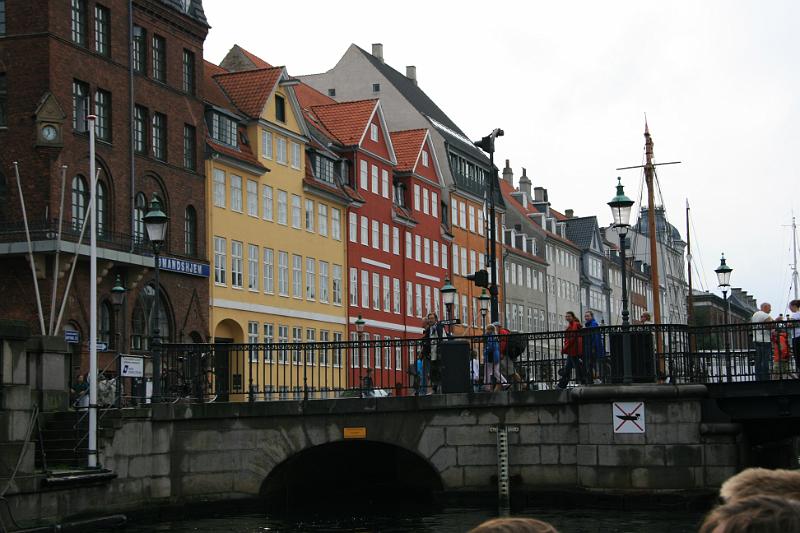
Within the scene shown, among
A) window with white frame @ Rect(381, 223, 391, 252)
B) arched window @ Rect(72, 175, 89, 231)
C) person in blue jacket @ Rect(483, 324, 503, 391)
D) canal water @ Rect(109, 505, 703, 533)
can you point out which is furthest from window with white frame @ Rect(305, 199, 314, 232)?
canal water @ Rect(109, 505, 703, 533)

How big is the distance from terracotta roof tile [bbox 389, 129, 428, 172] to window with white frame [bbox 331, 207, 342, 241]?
10176 mm

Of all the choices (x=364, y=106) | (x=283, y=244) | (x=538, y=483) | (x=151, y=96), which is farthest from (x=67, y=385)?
(x=364, y=106)

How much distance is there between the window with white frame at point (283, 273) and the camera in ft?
185

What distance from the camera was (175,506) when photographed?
1006 inches

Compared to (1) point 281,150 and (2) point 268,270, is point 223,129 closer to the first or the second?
(1) point 281,150

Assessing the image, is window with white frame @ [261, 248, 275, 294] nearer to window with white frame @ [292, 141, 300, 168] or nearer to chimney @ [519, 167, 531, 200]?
window with white frame @ [292, 141, 300, 168]

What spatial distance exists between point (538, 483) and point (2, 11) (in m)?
24.7

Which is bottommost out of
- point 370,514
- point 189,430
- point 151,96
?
point 370,514

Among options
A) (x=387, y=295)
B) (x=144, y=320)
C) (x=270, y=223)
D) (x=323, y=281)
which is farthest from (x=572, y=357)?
(x=387, y=295)

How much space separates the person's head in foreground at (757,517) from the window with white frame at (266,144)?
52938mm

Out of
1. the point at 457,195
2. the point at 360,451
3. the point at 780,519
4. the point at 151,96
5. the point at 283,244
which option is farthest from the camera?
the point at 457,195

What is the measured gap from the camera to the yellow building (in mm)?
51250

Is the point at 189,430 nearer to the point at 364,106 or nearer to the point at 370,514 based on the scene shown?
the point at 370,514

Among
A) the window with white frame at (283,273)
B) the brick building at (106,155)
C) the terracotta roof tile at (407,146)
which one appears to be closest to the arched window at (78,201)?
the brick building at (106,155)
